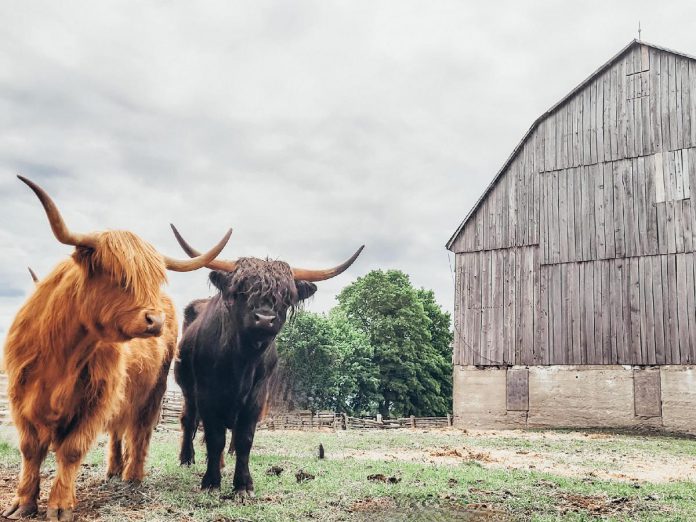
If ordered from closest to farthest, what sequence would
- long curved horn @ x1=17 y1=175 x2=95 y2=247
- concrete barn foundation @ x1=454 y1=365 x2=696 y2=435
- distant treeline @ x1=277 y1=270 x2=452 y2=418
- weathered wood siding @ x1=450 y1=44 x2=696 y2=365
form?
long curved horn @ x1=17 y1=175 x2=95 y2=247
concrete barn foundation @ x1=454 y1=365 x2=696 y2=435
weathered wood siding @ x1=450 y1=44 x2=696 y2=365
distant treeline @ x1=277 y1=270 x2=452 y2=418

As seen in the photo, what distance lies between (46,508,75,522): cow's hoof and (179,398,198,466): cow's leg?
3.12m

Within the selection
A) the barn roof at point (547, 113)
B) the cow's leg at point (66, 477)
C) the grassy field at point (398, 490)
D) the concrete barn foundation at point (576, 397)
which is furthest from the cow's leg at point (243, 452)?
the barn roof at point (547, 113)

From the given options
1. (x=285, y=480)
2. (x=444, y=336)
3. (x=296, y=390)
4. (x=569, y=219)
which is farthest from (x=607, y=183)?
(x=444, y=336)

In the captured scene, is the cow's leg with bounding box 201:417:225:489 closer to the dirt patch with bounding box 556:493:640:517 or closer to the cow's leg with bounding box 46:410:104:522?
the cow's leg with bounding box 46:410:104:522

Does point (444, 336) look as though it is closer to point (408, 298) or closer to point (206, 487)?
point (408, 298)

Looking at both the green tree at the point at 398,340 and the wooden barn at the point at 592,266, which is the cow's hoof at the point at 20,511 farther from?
the green tree at the point at 398,340

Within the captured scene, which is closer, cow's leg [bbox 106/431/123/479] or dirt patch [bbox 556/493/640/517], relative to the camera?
dirt patch [bbox 556/493/640/517]

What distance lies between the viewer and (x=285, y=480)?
6.98 m

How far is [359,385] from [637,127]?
78.1 ft

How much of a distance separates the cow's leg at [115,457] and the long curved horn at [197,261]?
2.44m

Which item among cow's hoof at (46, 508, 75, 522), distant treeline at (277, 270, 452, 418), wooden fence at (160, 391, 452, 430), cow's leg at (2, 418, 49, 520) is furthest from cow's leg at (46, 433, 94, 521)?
distant treeline at (277, 270, 452, 418)

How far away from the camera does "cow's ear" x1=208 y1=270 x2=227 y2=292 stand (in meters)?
6.08

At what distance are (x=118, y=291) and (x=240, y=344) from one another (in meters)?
1.43

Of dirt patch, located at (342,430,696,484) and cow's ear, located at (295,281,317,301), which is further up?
cow's ear, located at (295,281,317,301)
